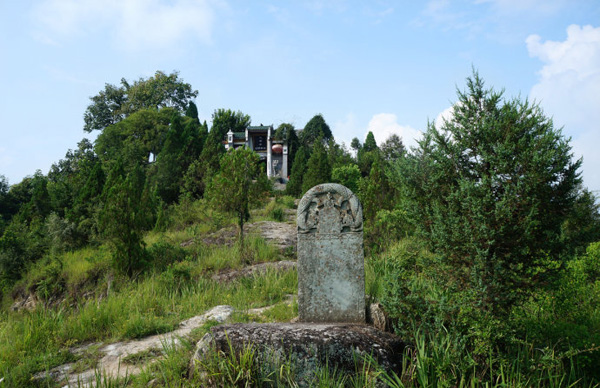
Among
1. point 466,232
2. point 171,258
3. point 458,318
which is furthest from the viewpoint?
point 171,258

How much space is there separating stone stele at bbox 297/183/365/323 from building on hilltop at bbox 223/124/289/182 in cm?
2903

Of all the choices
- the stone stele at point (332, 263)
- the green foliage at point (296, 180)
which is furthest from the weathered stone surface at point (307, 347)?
the green foliage at point (296, 180)

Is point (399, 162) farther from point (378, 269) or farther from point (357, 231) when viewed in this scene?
point (378, 269)

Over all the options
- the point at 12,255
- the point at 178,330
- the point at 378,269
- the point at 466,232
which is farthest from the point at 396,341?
the point at 12,255

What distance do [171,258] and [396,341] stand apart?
8.48 m

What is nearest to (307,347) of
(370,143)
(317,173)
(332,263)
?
(332,263)

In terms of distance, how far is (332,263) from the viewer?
5.48 metres

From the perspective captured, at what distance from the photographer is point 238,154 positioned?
11.4 m

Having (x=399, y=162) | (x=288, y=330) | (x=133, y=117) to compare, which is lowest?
(x=288, y=330)

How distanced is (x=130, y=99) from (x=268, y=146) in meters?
17.8

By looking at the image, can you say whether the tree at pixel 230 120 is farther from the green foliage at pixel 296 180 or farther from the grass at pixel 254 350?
the grass at pixel 254 350

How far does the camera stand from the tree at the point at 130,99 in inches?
1649

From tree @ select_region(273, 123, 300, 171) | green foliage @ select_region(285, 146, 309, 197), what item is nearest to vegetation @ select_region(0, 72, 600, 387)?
green foliage @ select_region(285, 146, 309, 197)

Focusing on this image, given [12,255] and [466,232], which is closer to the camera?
[466,232]
